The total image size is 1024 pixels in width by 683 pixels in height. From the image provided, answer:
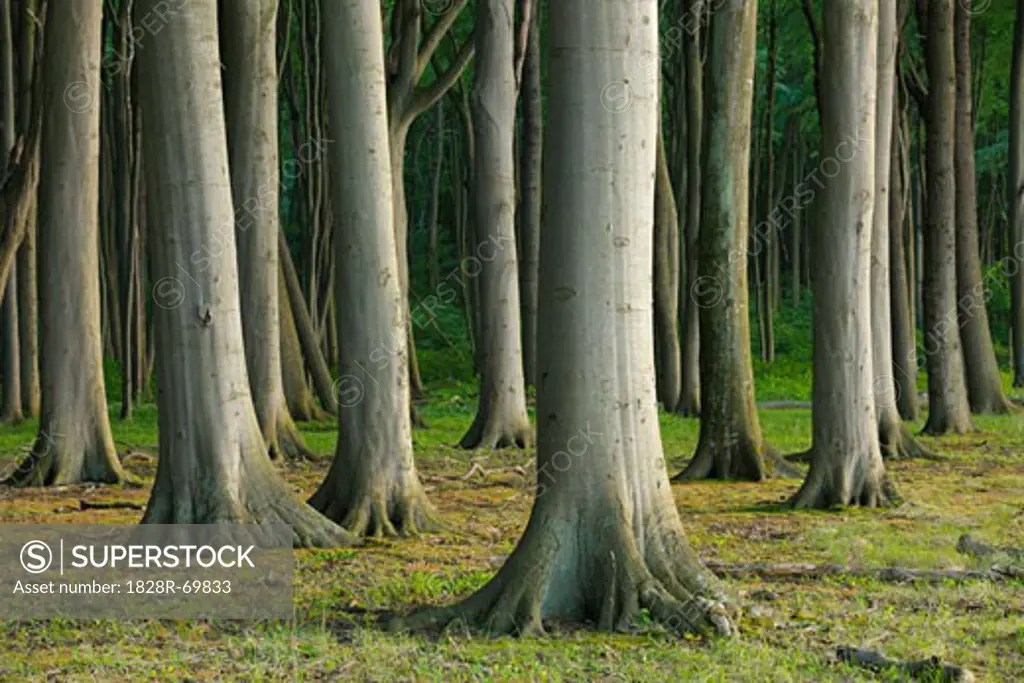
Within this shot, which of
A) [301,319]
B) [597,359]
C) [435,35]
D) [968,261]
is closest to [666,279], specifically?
[968,261]

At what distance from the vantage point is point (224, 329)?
882cm

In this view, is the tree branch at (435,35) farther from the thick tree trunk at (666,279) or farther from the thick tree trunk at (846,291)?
the thick tree trunk at (666,279)

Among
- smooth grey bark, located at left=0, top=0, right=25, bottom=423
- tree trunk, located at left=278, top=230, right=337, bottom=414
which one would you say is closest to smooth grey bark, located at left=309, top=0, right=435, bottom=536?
tree trunk, located at left=278, top=230, right=337, bottom=414

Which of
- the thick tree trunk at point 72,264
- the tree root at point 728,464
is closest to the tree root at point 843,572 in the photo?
the tree root at point 728,464

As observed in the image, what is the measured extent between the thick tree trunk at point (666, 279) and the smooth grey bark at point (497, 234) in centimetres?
322

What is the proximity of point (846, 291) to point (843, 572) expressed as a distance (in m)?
3.36

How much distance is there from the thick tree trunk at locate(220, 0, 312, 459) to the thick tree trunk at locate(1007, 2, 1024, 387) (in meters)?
13.7

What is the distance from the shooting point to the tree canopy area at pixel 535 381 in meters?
6.63

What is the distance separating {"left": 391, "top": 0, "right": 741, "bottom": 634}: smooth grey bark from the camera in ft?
22.4

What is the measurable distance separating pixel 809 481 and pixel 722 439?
5.74 feet

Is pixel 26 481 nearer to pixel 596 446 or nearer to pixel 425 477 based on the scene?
pixel 425 477

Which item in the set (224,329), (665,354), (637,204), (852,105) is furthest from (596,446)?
(665,354)

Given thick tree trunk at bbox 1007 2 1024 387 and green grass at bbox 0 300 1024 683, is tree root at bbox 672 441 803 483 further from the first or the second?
thick tree trunk at bbox 1007 2 1024 387

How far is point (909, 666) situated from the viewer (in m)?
5.85
